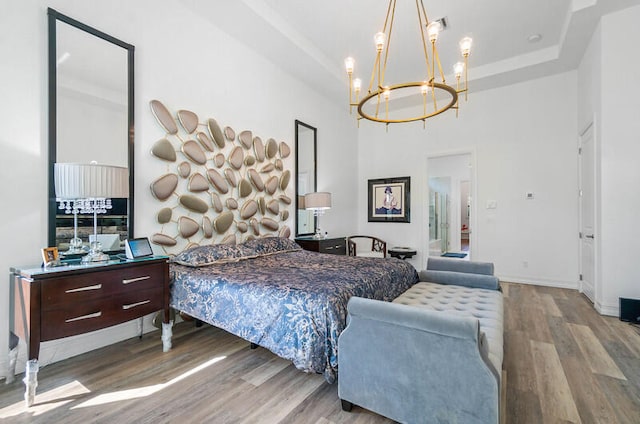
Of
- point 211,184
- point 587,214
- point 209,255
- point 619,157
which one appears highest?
point 619,157

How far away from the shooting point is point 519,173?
4762mm

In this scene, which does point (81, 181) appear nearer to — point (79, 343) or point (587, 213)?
point (79, 343)

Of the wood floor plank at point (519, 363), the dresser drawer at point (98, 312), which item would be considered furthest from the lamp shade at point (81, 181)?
the wood floor plank at point (519, 363)

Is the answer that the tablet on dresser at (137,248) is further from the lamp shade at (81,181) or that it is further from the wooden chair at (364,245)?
the wooden chair at (364,245)

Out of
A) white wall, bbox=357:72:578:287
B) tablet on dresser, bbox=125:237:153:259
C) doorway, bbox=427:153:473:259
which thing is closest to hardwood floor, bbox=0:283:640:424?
tablet on dresser, bbox=125:237:153:259

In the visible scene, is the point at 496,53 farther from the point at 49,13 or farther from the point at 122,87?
the point at 49,13

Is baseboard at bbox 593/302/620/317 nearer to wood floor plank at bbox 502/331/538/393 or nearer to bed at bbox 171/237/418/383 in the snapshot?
wood floor plank at bbox 502/331/538/393

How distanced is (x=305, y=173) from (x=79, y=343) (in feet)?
11.0

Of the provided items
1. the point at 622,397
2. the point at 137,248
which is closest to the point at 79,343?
the point at 137,248

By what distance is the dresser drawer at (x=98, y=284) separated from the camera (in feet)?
5.90

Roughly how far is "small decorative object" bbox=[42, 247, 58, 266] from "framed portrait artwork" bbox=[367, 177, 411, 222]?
5037 millimetres

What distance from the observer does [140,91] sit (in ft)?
8.94

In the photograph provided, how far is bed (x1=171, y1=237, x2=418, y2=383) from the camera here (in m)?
1.74

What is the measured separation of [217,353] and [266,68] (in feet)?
11.7
